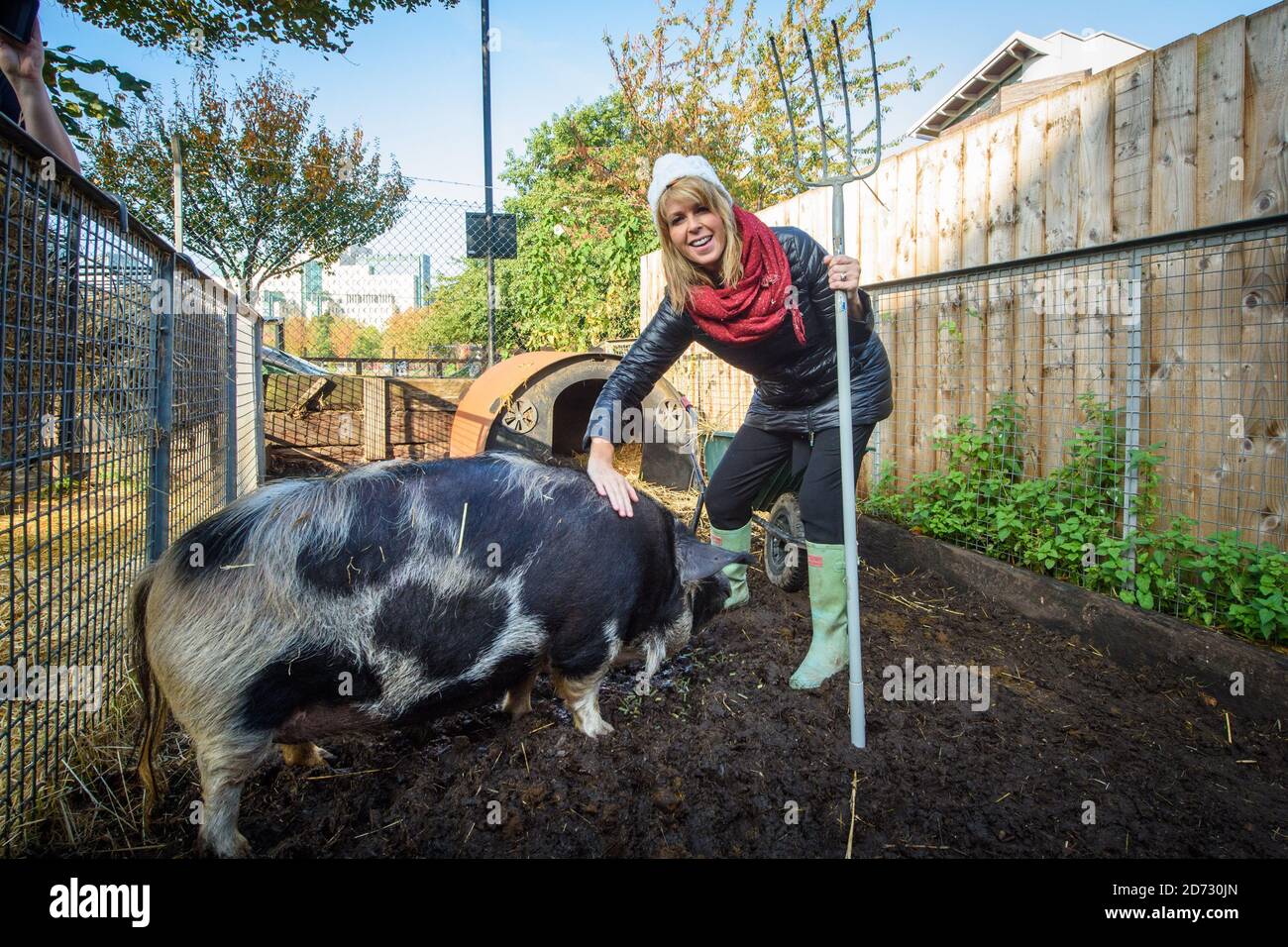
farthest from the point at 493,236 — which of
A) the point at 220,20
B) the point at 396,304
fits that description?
the point at 396,304

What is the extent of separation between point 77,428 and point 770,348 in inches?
94.4

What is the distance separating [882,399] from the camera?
9.93 feet

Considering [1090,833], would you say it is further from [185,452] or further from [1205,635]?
[185,452]

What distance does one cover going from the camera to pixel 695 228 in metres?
2.61

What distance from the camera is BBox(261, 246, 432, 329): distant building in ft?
35.3

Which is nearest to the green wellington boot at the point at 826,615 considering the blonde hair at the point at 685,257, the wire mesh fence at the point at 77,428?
the blonde hair at the point at 685,257

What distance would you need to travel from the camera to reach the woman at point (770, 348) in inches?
103

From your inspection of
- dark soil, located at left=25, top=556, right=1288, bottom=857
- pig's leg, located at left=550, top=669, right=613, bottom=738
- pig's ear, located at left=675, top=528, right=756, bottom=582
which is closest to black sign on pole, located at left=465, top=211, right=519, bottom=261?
pig's ear, located at left=675, top=528, right=756, bottom=582

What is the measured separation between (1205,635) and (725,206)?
2.49m

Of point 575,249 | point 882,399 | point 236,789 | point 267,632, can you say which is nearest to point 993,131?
point 882,399

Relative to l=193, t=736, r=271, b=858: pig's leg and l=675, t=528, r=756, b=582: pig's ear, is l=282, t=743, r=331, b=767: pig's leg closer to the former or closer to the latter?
l=193, t=736, r=271, b=858: pig's leg

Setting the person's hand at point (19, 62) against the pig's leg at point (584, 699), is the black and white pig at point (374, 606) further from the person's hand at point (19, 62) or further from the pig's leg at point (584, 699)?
the person's hand at point (19, 62)

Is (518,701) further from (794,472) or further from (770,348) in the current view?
(770,348)
